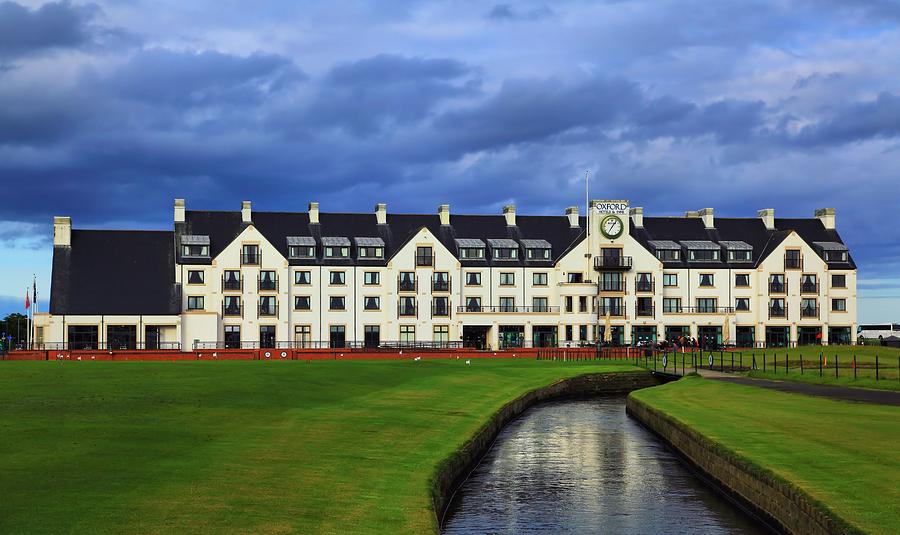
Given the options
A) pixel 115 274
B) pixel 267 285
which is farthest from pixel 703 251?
pixel 115 274

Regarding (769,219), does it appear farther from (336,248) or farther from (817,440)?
(817,440)

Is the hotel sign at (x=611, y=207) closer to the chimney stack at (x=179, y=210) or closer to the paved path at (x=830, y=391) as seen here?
the chimney stack at (x=179, y=210)

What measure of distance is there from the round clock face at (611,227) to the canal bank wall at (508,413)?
4889cm

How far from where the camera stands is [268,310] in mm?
116438

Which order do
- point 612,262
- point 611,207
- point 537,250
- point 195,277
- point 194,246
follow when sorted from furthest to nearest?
point 611,207 < point 537,250 < point 612,262 < point 194,246 < point 195,277

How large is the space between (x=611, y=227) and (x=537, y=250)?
372 inches

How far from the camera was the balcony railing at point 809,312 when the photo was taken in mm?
127438

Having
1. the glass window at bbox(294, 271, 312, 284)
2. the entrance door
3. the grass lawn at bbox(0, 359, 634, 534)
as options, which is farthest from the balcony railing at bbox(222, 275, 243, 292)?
the grass lawn at bbox(0, 359, 634, 534)

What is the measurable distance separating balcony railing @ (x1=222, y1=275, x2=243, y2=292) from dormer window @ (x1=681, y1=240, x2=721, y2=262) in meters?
55.1

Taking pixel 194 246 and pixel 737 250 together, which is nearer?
pixel 194 246

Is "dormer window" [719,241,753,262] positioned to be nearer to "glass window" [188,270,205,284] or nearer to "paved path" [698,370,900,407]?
"glass window" [188,270,205,284]

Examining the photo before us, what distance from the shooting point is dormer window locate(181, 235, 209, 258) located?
378 feet

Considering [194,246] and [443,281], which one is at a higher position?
[194,246]

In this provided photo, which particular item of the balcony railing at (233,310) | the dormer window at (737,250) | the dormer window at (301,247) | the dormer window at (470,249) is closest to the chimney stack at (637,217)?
the dormer window at (737,250)
